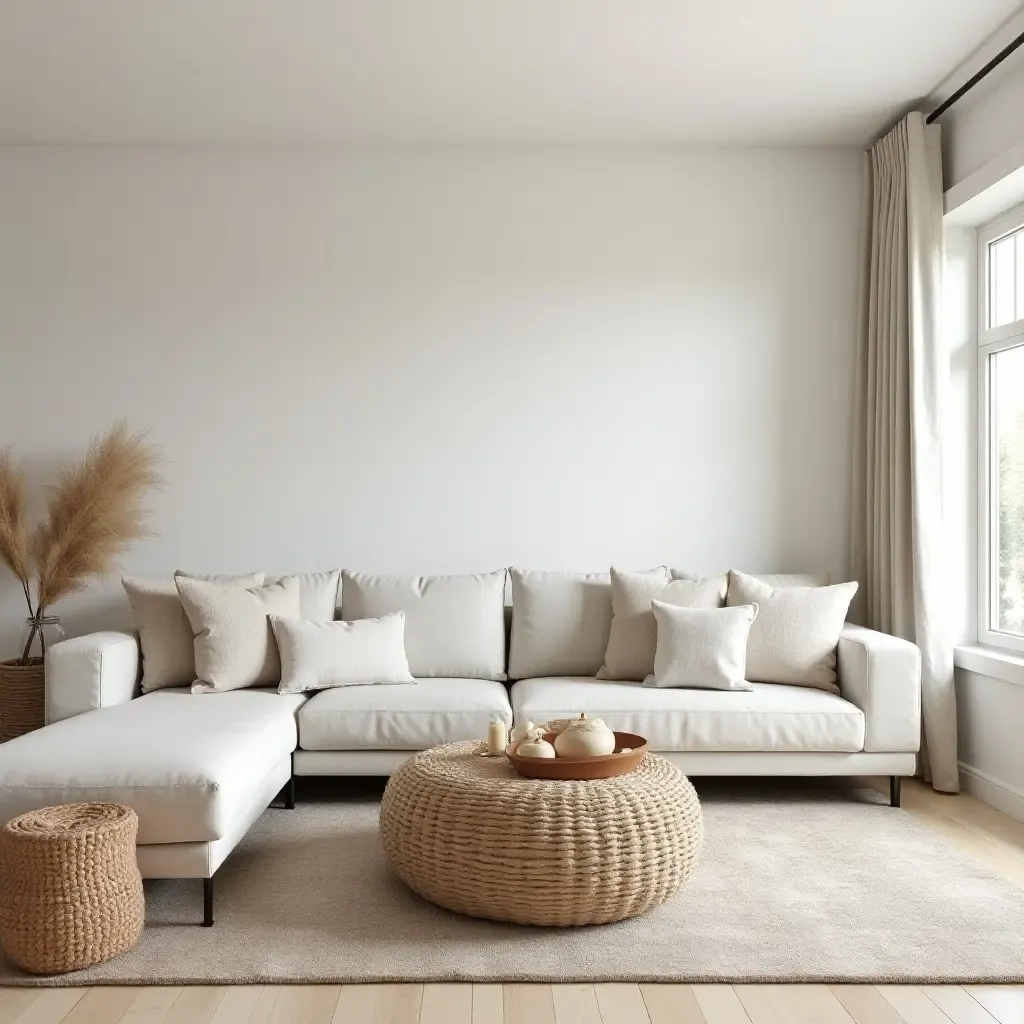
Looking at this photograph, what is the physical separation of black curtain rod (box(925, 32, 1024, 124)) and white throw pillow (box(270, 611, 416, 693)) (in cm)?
314

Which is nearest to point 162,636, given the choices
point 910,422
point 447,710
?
point 447,710

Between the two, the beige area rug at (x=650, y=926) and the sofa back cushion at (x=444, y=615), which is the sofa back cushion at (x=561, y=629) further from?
the beige area rug at (x=650, y=926)

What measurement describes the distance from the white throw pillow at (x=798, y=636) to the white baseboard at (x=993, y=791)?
649 mm

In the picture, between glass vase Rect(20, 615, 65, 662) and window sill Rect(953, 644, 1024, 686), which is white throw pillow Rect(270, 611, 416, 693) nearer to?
glass vase Rect(20, 615, 65, 662)

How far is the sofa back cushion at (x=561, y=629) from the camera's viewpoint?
441 cm

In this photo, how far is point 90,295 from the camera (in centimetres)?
489

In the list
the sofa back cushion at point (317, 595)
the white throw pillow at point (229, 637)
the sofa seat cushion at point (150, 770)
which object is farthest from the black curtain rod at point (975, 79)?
the sofa seat cushion at point (150, 770)

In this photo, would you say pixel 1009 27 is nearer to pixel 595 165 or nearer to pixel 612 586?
pixel 595 165

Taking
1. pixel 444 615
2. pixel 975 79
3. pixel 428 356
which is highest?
pixel 975 79

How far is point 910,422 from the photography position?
4426 mm

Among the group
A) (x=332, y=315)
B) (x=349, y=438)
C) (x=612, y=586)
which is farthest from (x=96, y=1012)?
(x=332, y=315)

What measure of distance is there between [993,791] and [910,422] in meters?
1.54

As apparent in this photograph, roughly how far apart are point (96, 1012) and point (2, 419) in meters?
3.36

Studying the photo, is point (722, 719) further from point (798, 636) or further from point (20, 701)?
point (20, 701)
